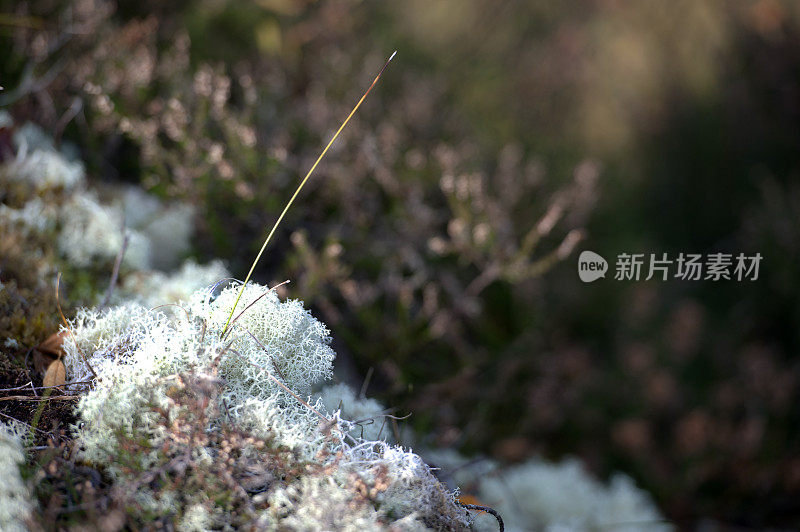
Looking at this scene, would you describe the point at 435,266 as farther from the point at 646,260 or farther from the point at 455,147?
the point at 646,260

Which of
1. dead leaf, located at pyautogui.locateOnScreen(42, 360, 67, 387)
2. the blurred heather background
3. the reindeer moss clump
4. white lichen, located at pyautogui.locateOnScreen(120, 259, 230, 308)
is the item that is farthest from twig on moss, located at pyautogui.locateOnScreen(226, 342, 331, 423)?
the blurred heather background

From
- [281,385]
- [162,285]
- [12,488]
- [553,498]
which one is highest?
[162,285]

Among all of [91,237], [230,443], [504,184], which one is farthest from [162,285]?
[504,184]

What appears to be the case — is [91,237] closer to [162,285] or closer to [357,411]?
[162,285]

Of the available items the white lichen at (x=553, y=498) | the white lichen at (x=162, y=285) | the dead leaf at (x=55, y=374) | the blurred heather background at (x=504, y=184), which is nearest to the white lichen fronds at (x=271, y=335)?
the dead leaf at (x=55, y=374)

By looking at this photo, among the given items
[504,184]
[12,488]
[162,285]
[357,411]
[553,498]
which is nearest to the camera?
[12,488]

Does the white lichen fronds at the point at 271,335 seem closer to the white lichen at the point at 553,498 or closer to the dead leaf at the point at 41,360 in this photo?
the dead leaf at the point at 41,360

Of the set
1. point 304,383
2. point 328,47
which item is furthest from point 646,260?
point 304,383

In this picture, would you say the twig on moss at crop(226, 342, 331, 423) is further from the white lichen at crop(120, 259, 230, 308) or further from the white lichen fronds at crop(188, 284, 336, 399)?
the white lichen at crop(120, 259, 230, 308)
